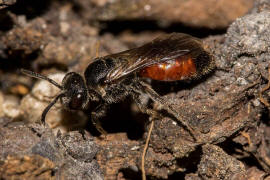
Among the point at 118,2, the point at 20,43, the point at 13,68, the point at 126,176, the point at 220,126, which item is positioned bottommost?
the point at 126,176

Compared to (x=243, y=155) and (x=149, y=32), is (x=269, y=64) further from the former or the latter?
(x=149, y=32)

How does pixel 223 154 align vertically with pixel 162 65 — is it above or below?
below

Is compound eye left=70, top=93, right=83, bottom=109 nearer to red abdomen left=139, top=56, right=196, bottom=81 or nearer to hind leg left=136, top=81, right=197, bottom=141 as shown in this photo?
hind leg left=136, top=81, right=197, bottom=141

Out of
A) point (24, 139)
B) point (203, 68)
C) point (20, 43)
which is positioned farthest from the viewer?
point (20, 43)

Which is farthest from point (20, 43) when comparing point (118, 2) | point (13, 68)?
point (118, 2)

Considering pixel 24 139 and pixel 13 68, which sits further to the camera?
pixel 13 68

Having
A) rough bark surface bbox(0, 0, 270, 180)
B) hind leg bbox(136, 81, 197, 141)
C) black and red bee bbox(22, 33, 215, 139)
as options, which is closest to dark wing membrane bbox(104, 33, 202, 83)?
black and red bee bbox(22, 33, 215, 139)

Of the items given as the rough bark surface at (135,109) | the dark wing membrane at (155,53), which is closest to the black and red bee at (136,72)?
the dark wing membrane at (155,53)
